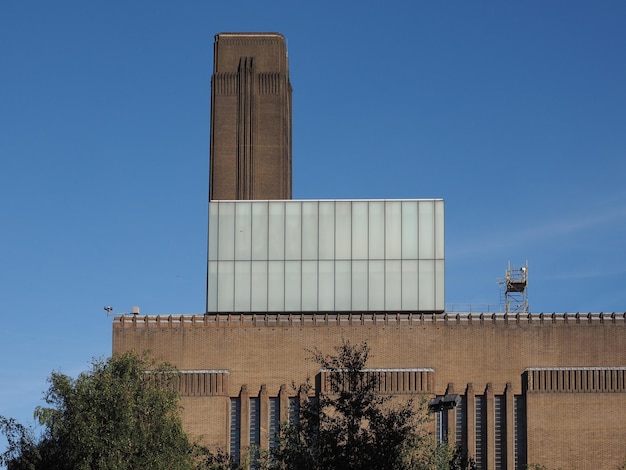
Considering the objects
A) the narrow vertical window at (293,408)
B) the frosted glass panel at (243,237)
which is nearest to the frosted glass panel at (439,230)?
the frosted glass panel at (243,237)

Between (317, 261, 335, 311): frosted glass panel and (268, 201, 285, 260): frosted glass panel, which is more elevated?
(268, 201, 285, 260): frosted glass panel

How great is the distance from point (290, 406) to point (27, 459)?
19.9 m

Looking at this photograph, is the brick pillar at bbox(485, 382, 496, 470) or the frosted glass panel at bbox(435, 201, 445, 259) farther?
the frosted glass panel at bbox(435, 201, 445, 259)

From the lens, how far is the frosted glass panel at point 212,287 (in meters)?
89.9

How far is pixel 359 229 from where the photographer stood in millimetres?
90688

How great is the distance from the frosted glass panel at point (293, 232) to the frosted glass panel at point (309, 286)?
86cm

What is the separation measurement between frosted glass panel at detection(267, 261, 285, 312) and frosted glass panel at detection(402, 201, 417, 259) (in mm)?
7791

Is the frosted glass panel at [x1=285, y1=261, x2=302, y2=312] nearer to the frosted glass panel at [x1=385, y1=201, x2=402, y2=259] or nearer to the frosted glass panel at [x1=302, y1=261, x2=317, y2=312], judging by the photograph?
the frosted glass panel at [x1=302, y1=261, x2=317, y2=312]

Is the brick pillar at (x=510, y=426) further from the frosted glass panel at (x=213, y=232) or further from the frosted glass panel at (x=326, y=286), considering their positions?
the frosted glass panel at (x=213, y=232)

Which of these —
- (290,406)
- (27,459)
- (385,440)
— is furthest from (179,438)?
Answer: (385,440)

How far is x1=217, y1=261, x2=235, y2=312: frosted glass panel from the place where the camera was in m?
89.8

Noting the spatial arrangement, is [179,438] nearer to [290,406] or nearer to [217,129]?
[290,406]

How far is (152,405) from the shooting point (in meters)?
68.6

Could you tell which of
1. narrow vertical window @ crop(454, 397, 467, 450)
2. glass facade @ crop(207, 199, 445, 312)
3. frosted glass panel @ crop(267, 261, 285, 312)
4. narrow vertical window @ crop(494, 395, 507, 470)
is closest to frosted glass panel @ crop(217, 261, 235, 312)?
glass facade @ crop(207, 199, 445, 312)
